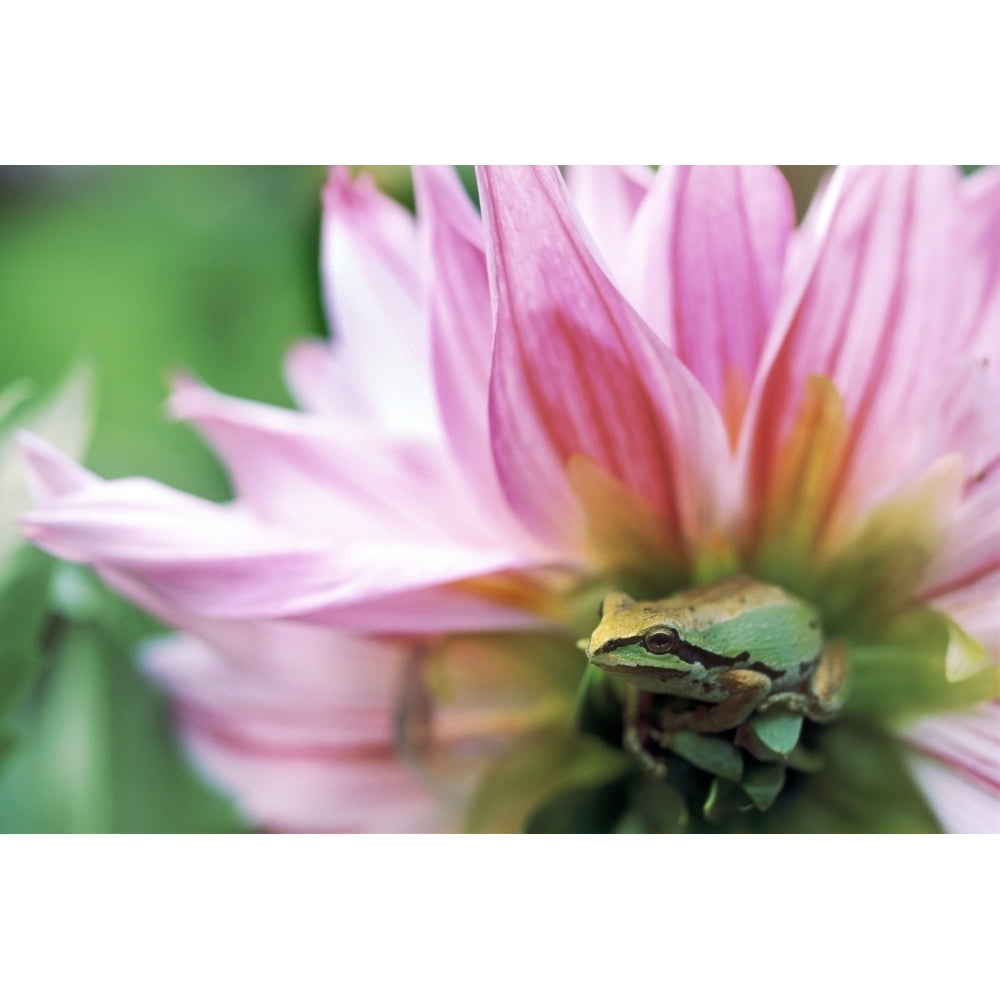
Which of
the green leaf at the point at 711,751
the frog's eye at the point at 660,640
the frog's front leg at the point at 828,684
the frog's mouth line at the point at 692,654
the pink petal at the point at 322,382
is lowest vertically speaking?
the green leaf at the point at 711,751

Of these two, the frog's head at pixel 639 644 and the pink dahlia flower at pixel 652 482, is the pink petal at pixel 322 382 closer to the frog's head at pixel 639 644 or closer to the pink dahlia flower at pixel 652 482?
the pink dahlia flower at pixel 652 482

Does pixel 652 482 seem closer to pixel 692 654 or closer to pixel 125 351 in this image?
pixel 692 654

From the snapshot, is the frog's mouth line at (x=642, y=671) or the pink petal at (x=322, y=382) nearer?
the frog's mouth line at (x=642, y=671)

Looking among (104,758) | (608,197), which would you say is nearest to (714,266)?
(608,197)

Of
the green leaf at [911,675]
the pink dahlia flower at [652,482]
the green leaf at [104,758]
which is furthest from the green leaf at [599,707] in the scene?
the green leaf at [104,758]
